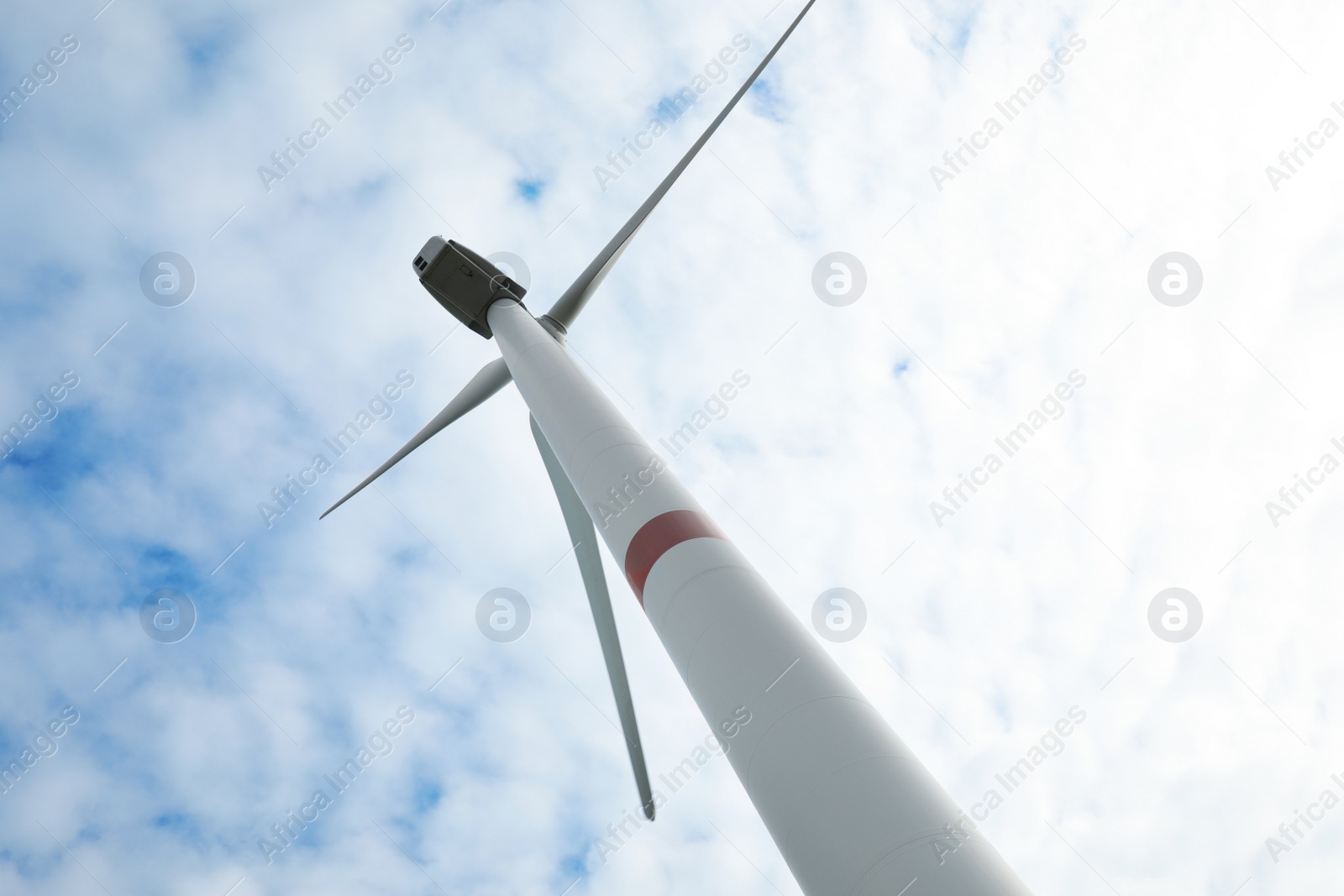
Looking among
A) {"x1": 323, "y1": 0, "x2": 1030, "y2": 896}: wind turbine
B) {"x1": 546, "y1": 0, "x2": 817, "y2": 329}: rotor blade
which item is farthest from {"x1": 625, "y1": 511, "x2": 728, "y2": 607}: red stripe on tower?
{"x1": 546, "y1": 0, "x2": 817, "y2": 329}: rotor blade

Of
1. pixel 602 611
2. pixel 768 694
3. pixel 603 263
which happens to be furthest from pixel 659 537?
pixel 603 263

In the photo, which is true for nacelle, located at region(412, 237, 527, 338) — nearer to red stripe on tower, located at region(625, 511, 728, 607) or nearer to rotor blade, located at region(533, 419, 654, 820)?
rotor blade, located at region(533, 419, 654, 820)

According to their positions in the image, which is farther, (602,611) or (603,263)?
(603,263)

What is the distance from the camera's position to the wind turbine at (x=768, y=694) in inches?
210

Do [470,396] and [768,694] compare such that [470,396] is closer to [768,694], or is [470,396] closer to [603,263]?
[603,263]

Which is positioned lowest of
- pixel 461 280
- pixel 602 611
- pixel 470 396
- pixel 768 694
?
pixel 768 694

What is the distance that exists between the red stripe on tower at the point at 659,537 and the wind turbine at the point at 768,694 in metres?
0.02

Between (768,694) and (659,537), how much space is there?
2447 mm

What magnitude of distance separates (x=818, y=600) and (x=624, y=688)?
4450 millimetres

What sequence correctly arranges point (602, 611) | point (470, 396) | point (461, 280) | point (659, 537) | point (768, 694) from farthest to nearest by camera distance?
1. point (470, 396)
2. point (461, 280)
3. point (602, 611)
4. point (659, 537)
5. point (768, 694)

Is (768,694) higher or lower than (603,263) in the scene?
lower

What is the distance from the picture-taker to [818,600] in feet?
47.1

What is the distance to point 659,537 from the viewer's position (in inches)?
334

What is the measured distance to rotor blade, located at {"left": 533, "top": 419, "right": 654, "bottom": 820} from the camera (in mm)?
15203
